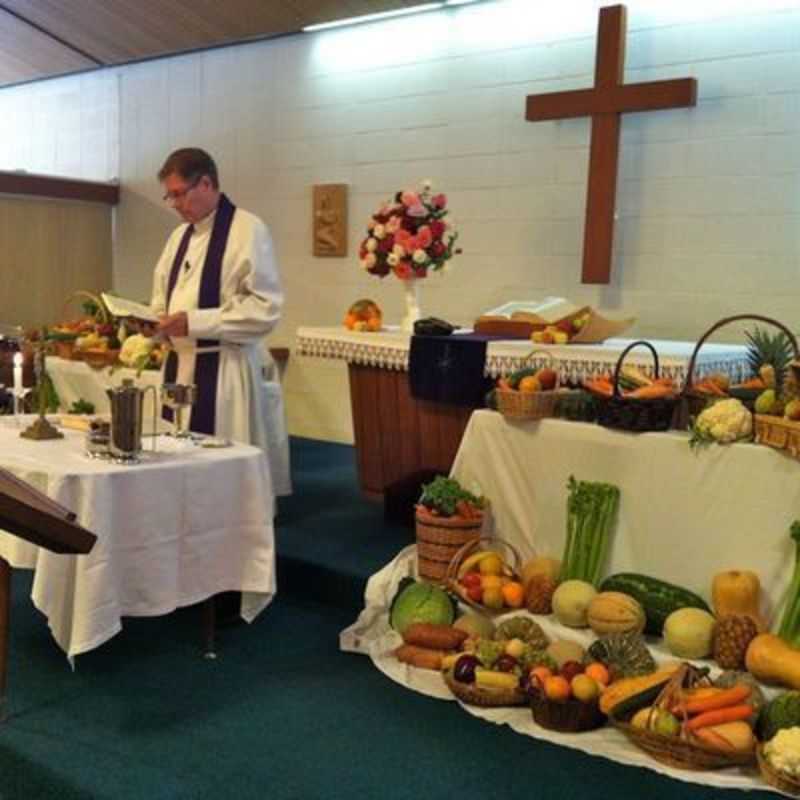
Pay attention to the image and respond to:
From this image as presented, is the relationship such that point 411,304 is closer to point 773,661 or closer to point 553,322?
point 553,322

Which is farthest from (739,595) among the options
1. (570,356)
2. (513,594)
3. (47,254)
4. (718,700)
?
(47,254)

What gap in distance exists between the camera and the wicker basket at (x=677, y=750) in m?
2.58

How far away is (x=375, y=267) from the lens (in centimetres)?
469

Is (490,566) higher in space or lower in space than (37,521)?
lower

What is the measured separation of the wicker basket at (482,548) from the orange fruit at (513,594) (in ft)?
0.12

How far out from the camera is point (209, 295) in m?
3.99

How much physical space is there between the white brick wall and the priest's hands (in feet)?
7.97

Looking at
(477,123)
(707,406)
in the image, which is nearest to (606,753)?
(707,406)

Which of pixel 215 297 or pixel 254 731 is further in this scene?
pixel 215 297

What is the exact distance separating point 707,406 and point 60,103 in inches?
270

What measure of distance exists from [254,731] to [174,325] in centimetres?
163

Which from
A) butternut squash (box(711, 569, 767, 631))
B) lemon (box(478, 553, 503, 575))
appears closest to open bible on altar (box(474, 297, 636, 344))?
lemon (box(478, 553, 503, 575))

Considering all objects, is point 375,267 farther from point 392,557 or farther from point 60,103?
point 60,103

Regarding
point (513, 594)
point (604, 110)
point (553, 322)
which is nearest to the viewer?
point (513, 594)
